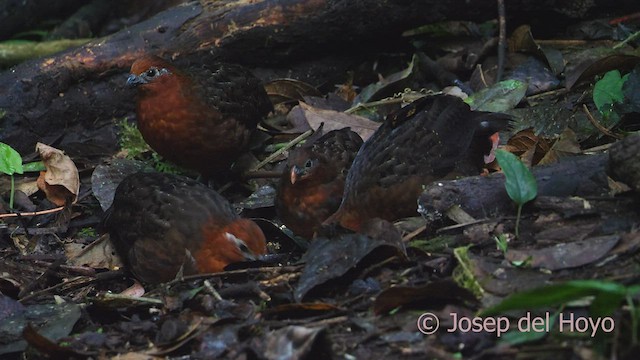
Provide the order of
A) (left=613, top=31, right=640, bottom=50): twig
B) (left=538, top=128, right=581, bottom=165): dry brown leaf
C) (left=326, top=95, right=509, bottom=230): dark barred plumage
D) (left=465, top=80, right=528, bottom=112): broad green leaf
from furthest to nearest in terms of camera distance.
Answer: (left=613, top=31, right=640, bottom=50): twig → (left=465, top=80, right=528, bottom=112): broad green leaf → (left=538, top=128, right=581, bottom=165): dry brown leaf → (left=326, top=95, right=509, bottom=230): dark barred plumage

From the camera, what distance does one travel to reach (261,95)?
6.58 meters

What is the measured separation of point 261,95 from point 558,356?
3.96 metres

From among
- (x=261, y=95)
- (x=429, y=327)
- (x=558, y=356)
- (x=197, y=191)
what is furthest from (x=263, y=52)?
(x=558, y=356)

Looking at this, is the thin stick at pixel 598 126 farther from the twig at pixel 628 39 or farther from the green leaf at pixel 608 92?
the twig at pixel 628 39

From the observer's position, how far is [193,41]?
6812 millimetres

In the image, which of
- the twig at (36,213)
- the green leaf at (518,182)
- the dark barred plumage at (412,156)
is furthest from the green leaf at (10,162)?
the green leaf at (518,182)

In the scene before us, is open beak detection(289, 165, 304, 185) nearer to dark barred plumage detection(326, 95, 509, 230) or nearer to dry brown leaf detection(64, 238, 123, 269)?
dark barred plumage detection(326, 95, 509, 230)

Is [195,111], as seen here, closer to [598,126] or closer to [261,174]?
[261,174]

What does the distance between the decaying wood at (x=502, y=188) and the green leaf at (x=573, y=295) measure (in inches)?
50.3

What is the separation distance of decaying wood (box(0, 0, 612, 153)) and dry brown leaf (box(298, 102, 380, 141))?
2.24 ft

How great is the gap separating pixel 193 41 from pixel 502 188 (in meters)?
3.26

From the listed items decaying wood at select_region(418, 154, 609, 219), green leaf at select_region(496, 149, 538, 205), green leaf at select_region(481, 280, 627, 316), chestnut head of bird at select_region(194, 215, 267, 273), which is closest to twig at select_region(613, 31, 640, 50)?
decaying wood at select_region(418, 154, 609, 219)

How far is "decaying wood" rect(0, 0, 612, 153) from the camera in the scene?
21.6 ft

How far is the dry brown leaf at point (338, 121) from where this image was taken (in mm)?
6361
